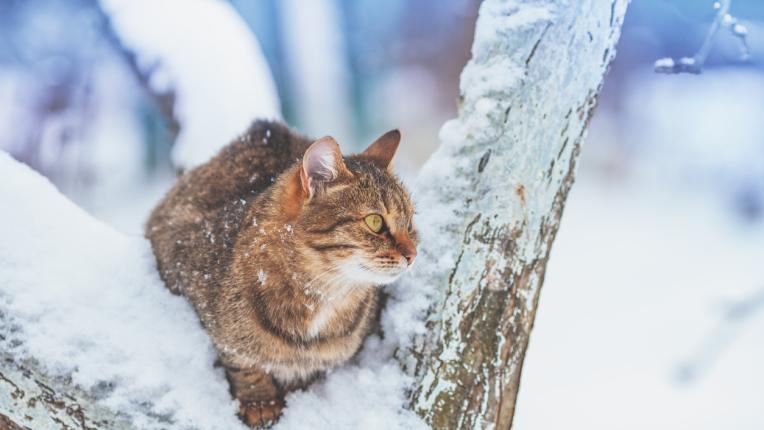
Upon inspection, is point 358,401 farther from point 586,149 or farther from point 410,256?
point 586,149

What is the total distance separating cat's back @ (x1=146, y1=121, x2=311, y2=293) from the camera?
1895mm

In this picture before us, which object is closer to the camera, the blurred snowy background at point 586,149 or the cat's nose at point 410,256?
the cat's nose at point 410,256

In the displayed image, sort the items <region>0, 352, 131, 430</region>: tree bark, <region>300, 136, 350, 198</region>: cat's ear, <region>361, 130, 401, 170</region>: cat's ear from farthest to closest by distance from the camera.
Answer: <region>361, 130, 401, 170</region>: cat's ear → <region>300, 136, 350, 198</region>: cat's ear → <region>0, 352, 131, 430</region>: tree bark

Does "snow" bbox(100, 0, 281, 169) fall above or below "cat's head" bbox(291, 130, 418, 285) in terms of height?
below

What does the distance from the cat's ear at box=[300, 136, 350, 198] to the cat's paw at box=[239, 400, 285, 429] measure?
2.12 feet

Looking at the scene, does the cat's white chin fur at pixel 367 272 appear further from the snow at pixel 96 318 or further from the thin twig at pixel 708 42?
the thin twig at pixel 708 42

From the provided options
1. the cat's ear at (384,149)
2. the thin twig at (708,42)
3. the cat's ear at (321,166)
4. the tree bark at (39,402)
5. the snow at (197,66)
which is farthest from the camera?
the snow at (197,66)

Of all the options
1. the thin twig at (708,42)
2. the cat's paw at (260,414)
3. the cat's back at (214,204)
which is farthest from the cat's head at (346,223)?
the thin twig at (708,42)

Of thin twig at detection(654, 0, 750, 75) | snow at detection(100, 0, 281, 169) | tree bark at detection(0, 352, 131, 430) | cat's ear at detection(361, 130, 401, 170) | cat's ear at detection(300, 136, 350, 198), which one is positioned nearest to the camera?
tree bark at detection(0, 352, 131, 430)

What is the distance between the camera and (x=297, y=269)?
5.64 feet

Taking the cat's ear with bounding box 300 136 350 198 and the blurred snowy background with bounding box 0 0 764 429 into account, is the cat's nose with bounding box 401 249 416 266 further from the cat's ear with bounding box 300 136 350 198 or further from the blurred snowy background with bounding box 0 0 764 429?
the blurred snowy background with bounding box 0 0 764 429

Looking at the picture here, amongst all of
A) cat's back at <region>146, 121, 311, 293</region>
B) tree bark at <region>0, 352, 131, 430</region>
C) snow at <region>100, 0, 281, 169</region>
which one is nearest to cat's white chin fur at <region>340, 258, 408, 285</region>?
cat's back at <region>146, 121, 311, 293</region>

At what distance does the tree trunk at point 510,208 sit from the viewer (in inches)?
67.1

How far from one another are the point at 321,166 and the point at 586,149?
18.1 feet
